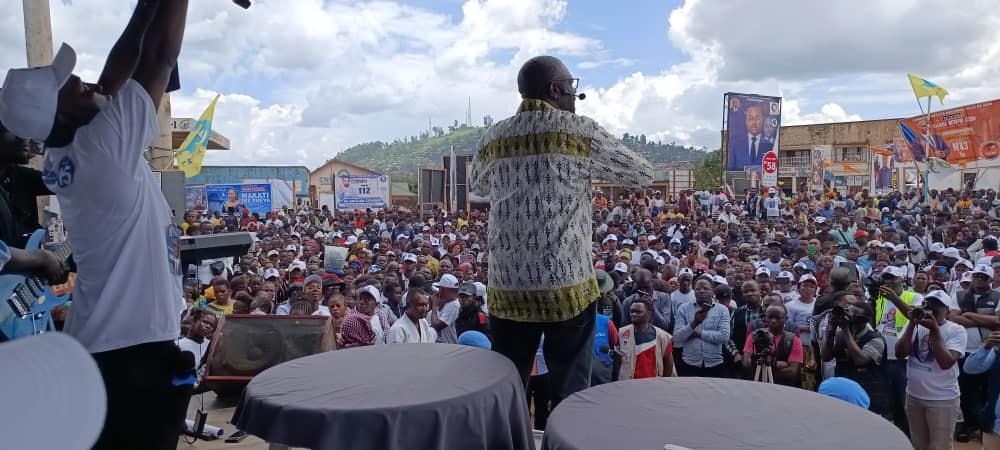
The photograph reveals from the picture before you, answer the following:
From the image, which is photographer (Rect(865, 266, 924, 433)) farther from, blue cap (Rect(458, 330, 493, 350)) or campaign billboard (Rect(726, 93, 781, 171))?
campaign billboard (Rect(726, 93, 781, 171))

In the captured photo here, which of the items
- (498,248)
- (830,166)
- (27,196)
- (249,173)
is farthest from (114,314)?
(830,166)

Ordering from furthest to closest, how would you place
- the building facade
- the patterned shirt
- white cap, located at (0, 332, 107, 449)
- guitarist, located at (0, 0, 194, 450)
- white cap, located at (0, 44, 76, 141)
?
1. the building facade
2. the patterned shirt
3. guitarist, located at (0, 0, 194, 450)
4. white cap, located at (0, 44, 76, 141)
5. white cap, located at (0, 332, 107, 449)

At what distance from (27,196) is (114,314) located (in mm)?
739

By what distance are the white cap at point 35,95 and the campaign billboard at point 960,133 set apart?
21.4 meters

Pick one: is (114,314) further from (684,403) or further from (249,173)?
(249,173)

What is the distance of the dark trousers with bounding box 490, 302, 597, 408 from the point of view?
245 cm

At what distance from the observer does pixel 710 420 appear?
1730 mm

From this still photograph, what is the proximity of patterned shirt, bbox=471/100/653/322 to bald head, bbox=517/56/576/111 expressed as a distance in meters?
0.05

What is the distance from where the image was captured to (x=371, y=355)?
2453mm

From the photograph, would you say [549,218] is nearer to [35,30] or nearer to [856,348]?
[856,348]

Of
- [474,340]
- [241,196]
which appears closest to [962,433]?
[474,340]

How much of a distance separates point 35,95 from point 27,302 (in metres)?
0.60

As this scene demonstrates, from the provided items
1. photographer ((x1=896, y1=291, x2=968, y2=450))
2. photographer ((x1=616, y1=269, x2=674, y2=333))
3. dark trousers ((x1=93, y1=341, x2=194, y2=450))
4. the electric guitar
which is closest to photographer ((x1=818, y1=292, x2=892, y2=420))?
photographer ((x1=896, y1=291, x2=968, y2=450))

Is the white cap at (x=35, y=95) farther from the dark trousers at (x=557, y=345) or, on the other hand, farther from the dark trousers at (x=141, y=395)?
the dark trousers at (x=557, y=345)
